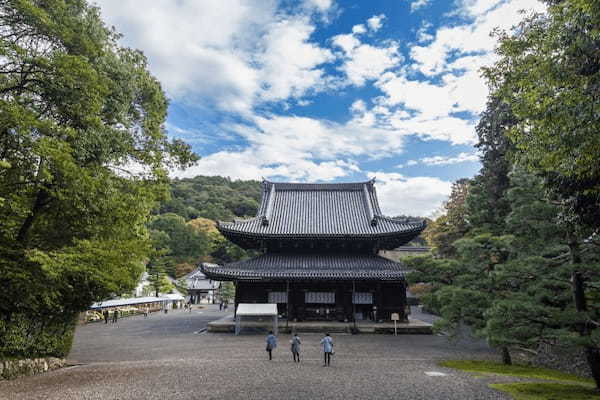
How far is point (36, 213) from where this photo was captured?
11.0 meters

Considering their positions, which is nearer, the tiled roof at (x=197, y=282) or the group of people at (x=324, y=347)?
the group of people at (x=324, y=347)

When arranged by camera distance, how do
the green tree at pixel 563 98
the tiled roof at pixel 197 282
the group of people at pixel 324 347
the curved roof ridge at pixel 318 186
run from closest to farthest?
the green tree at pixel 563 98 → the group of people at pixel 324 347 → the curved roof ridge at pixel 318 186 → the tiled roof at pixel 197 282

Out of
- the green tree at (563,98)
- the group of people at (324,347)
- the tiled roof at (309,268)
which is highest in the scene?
→ the green tree at (563,98)

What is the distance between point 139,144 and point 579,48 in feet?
41.3

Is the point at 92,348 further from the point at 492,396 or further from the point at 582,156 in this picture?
the point at 582,156

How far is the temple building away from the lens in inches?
923

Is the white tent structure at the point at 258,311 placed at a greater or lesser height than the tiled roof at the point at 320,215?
lesser

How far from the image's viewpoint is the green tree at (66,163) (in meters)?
8.90

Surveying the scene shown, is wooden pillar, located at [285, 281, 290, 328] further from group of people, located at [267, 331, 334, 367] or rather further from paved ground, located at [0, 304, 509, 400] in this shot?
group of people, located at [267, 331, 334, 367]

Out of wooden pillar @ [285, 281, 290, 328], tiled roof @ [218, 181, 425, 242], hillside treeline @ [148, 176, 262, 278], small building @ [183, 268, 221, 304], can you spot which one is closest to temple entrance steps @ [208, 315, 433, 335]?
wooden pillar @ [285, 281, 290, 328]

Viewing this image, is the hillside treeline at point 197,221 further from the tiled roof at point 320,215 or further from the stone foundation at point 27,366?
the tiled roof at point 320,215

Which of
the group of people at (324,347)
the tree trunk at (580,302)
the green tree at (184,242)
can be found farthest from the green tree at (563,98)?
the green tree at (184,242)

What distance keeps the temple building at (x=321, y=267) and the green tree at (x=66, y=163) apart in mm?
11500

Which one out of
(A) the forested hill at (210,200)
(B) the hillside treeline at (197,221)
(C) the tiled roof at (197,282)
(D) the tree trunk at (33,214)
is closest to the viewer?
(D) the tree trunk at (33,214)
